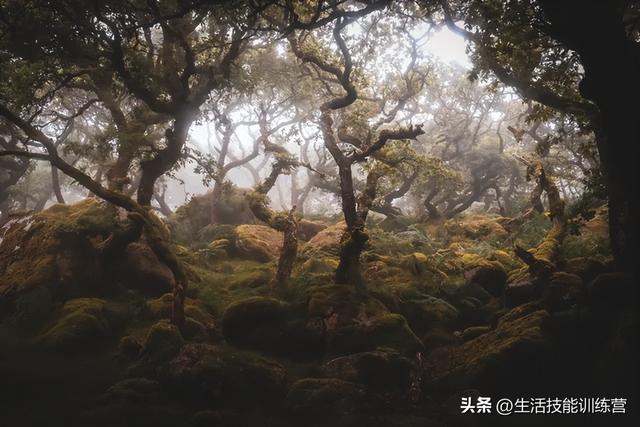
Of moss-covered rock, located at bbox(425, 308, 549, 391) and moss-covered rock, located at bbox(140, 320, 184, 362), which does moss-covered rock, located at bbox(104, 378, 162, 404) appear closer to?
moss-covered rock, located at bbox(140, 320, 184, 362)

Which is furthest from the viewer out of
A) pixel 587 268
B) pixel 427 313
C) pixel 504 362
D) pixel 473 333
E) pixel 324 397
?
pixel 427 313

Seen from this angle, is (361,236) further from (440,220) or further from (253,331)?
(440,220)

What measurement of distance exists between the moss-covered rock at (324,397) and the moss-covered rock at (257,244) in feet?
37.1

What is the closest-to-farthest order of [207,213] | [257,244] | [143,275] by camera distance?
[143,275], [257,244], [207,213]

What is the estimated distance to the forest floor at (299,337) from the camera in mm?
6438

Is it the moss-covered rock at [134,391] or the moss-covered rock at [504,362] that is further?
the moss-covered rock at [504,362]

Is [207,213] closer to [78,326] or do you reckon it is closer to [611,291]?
[78,326]

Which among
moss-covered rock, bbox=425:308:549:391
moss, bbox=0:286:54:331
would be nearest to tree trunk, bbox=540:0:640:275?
moss-covered rock, bbox=425:308:549:391

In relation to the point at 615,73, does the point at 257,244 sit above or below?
above

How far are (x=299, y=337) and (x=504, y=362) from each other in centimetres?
473

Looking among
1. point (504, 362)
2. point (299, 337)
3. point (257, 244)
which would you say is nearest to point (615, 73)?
point (504, 362)

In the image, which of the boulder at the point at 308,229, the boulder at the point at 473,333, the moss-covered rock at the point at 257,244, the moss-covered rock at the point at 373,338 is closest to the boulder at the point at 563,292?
the boulder at the point at 473,333

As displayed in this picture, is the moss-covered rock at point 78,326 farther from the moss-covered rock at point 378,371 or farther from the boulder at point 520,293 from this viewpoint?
the boulder at point 520,293

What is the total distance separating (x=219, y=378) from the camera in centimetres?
700
